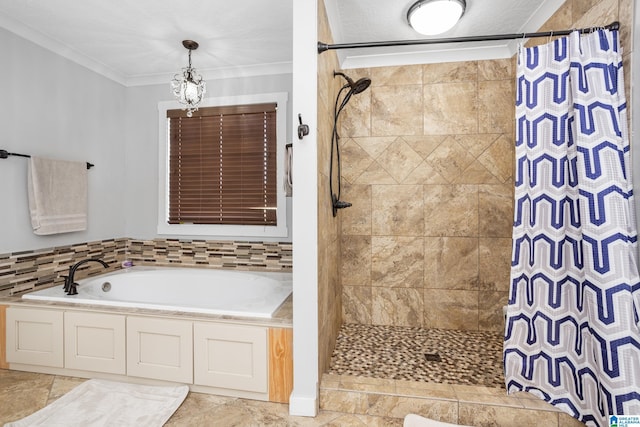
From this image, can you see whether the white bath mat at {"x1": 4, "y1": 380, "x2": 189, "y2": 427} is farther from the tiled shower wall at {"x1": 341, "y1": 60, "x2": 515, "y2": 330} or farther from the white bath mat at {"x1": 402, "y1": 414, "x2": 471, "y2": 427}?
the tiled shower wall at {"x1": 341, "y1": 60, "x2": 515, "y2": 330}

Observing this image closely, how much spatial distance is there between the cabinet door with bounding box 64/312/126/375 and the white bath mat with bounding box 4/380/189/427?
0.12 meters

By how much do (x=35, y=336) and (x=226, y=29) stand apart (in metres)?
2.52

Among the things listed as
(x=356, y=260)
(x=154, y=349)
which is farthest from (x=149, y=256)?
(x=356, y=260)

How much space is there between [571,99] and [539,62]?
0.82 feet

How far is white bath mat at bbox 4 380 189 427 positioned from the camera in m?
1.70

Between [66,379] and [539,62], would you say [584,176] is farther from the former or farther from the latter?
[66,379]

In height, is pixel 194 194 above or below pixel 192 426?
above

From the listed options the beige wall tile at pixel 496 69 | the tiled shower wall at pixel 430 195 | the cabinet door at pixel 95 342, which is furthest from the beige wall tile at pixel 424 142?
the cabinet door at pixel 95 342

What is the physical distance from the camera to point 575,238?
1.58 meters

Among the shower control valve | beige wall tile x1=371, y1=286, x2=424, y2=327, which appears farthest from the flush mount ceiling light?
beige wall tile x1=371, y1=286, x2=424, y2=327

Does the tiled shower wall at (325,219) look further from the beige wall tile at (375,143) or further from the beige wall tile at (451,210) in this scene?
the beige wall tile at (451,210)

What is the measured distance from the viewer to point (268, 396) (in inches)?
74.4

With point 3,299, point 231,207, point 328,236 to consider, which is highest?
point 231,207

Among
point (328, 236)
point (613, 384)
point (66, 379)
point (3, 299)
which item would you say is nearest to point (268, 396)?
point (328, 236)
